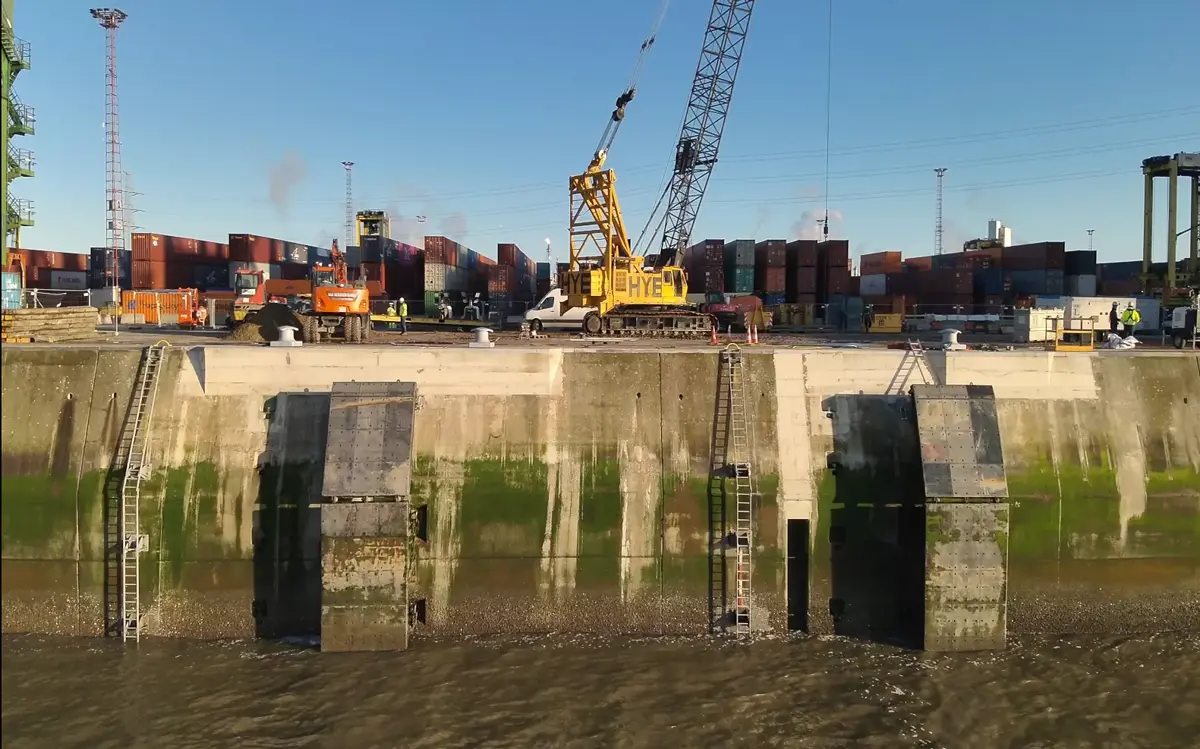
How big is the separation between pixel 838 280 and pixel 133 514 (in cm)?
4420

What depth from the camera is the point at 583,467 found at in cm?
1389

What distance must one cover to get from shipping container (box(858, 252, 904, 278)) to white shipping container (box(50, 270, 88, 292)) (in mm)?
60648

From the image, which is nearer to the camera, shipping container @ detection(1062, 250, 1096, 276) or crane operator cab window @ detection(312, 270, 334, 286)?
crane operator cab window @ detection(312, 270, 334, 286)

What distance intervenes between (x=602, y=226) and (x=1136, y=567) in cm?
2581

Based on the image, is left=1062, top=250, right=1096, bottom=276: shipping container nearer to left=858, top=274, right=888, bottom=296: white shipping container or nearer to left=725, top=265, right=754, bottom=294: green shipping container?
left=858, top=274, right=888, bottom=296: white shipping container

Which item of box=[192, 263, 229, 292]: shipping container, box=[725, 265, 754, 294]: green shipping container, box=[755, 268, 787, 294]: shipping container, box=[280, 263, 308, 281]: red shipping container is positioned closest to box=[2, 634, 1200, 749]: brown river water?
box=[755, 268, 787, 294]: shipping container

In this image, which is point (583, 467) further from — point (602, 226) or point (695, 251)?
point (695, 251)

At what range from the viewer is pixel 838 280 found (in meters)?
48.9

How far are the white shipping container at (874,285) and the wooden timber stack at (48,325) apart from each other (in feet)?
146

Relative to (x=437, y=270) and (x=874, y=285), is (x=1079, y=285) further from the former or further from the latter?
(x=437, y=270)

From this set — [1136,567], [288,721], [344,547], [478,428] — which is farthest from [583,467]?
[1136,567]

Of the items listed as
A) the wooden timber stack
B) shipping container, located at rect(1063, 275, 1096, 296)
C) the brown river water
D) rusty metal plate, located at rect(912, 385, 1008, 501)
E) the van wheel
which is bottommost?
the brown river water

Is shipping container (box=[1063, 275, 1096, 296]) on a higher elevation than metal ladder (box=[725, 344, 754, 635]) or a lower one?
higher

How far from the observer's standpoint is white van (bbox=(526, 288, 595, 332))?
36181 millimetres
